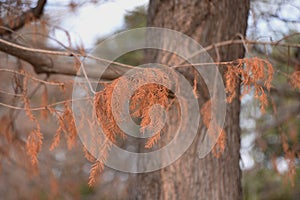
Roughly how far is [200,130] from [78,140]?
545mm

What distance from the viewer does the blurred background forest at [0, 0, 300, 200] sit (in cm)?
270

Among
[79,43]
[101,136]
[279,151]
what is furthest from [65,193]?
[101,136]

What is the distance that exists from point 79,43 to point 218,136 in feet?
3.03

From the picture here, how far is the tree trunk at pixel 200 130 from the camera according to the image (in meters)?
2.43

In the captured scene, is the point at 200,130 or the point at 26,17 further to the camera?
the point at 26,17

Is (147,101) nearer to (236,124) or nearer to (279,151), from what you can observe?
(236,124)

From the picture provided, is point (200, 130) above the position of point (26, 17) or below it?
below

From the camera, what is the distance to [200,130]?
2.48m

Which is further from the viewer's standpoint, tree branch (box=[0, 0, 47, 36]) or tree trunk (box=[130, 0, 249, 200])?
tree branch (box=[0, 0, 47, 36])

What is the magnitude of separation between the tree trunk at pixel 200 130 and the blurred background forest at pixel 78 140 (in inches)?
6.7

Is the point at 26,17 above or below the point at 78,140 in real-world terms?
above

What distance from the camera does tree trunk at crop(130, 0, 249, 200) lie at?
243cm

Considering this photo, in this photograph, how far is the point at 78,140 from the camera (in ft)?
7.55

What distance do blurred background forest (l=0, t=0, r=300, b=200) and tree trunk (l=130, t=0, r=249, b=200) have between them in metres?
0.17
